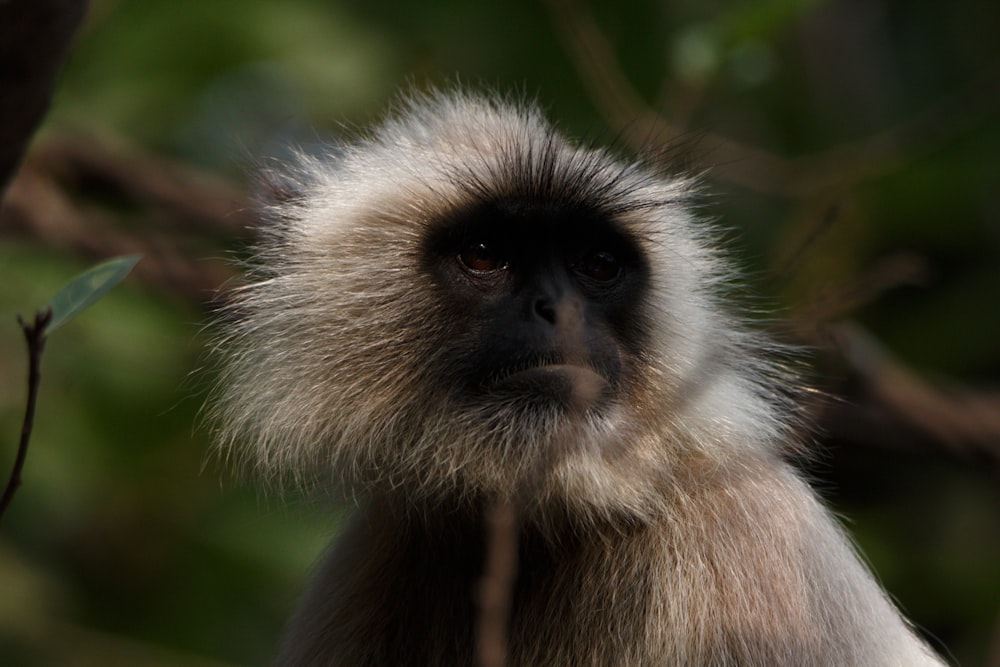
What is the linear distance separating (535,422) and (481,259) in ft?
1.96

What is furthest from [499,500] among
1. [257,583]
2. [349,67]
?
[349,67]

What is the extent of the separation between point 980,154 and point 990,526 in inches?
100

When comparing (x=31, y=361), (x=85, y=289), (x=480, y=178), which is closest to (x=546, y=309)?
(x=480, y=178)

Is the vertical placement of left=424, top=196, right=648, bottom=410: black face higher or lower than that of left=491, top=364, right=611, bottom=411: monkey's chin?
higher

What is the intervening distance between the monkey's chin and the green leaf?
1.05m

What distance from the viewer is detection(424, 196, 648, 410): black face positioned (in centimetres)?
345

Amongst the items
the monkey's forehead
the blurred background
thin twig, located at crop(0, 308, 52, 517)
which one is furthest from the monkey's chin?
thin twig, located at crop(0, 308, 52, 517)

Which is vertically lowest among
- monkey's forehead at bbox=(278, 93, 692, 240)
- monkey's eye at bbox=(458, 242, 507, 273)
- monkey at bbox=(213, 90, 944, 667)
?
monkey at bbox=(213, 90, 944, 667)

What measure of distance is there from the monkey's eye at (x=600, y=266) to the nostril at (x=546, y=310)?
0.99 ft

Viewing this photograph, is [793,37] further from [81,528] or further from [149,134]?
[81,528]

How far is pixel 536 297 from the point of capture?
3.56 metres

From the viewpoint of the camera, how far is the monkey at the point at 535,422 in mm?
3434

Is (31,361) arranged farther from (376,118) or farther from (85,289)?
(376,118)

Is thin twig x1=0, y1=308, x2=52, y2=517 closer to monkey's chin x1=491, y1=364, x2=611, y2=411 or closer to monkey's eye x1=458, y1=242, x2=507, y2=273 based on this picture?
monkey's chin x1=491, y1=364, x2=611, y2=411
